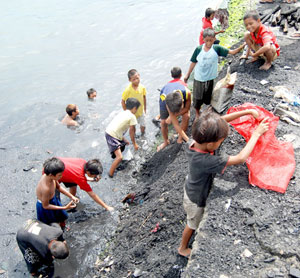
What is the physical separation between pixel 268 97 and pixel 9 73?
363 inches

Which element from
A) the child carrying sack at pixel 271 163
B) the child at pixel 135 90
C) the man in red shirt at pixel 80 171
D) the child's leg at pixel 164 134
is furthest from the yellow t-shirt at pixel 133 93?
the child carrying sack at pixel 271 163

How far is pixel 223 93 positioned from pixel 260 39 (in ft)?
5.95

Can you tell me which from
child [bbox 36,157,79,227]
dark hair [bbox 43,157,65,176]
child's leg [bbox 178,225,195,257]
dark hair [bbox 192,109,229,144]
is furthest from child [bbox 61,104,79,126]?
dark hair [bbox 192,109,229,144]

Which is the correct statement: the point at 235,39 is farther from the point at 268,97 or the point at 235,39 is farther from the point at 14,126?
the point at 14,126

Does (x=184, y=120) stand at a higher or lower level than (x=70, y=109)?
higher

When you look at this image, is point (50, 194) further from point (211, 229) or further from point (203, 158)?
Result: point (203, 158)

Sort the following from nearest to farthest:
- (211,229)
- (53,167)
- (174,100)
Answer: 1. (211,229)
2. (53,167)
3. (174,100)

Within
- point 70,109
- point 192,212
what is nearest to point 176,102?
point 192,212

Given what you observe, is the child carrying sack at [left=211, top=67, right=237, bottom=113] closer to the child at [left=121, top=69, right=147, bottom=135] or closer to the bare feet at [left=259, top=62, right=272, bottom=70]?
the bare feet at [left=259, top=62, right=272, bottom=70]

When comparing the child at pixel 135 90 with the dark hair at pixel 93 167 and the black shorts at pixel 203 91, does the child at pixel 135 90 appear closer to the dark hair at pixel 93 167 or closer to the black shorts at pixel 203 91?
the black shorts at pixel 203 91

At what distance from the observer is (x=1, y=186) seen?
19.1 feet

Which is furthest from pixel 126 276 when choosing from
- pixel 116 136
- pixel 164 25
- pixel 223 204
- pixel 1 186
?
pixel 164 25

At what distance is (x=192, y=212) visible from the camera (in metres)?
3.06

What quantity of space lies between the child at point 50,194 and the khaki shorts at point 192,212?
1869 mm
